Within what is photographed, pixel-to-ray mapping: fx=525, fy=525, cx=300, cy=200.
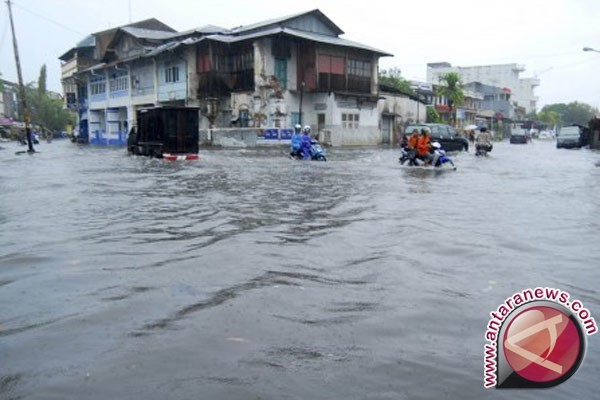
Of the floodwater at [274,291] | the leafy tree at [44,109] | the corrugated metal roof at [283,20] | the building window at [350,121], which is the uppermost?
the corrugated metal roof at [283,20]

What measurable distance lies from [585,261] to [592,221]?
2.77 meters

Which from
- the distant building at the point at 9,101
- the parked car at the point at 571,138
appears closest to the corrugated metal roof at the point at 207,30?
the parked car at the point at 571,138

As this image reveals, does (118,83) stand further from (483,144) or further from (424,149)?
(424,149)

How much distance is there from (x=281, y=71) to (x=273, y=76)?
1130 millimetres

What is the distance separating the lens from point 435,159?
1742 centimetres

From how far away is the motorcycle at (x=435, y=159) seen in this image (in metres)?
17.3

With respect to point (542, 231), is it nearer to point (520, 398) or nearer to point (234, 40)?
point (520, 398)

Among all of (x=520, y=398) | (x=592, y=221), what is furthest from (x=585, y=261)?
(x=520, y=398)

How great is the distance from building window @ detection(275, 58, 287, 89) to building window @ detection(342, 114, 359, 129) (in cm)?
485

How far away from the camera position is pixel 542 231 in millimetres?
7035

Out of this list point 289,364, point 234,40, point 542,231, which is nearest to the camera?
point 289,364

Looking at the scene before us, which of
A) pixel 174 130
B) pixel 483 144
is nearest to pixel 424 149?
pixel 483 144

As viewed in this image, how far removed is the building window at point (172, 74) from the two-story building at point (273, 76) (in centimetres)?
7

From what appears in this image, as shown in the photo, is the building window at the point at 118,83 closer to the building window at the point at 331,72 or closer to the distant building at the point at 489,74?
the building window at the point at 331,72
